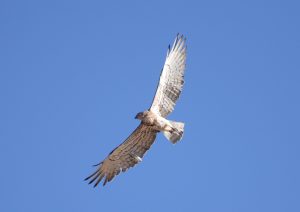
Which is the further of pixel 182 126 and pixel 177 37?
pixel 177 37

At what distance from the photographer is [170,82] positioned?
13305 mm

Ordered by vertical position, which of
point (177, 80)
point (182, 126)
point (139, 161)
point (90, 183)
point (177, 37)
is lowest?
point (90, 183)

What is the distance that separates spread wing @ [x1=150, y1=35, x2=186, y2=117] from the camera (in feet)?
43.0

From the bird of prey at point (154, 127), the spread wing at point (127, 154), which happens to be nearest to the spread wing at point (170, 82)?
the bird of prey at point (154, 127)

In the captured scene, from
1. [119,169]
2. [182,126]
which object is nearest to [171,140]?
[182,126]

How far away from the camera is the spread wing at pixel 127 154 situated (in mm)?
12930

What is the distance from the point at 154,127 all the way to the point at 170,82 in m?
1.22

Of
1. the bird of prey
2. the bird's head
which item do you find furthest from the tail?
the bird's head

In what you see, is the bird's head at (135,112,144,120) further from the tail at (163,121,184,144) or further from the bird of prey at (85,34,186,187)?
the tail at (163,121,184,144)

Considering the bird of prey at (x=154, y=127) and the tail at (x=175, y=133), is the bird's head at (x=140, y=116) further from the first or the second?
the tail at (x=175, y=133)

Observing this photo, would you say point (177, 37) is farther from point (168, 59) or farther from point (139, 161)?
point (139, 161)

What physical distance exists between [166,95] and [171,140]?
1112 millimetres

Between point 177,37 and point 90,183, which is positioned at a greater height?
point 177,37

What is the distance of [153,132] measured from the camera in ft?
42.5
